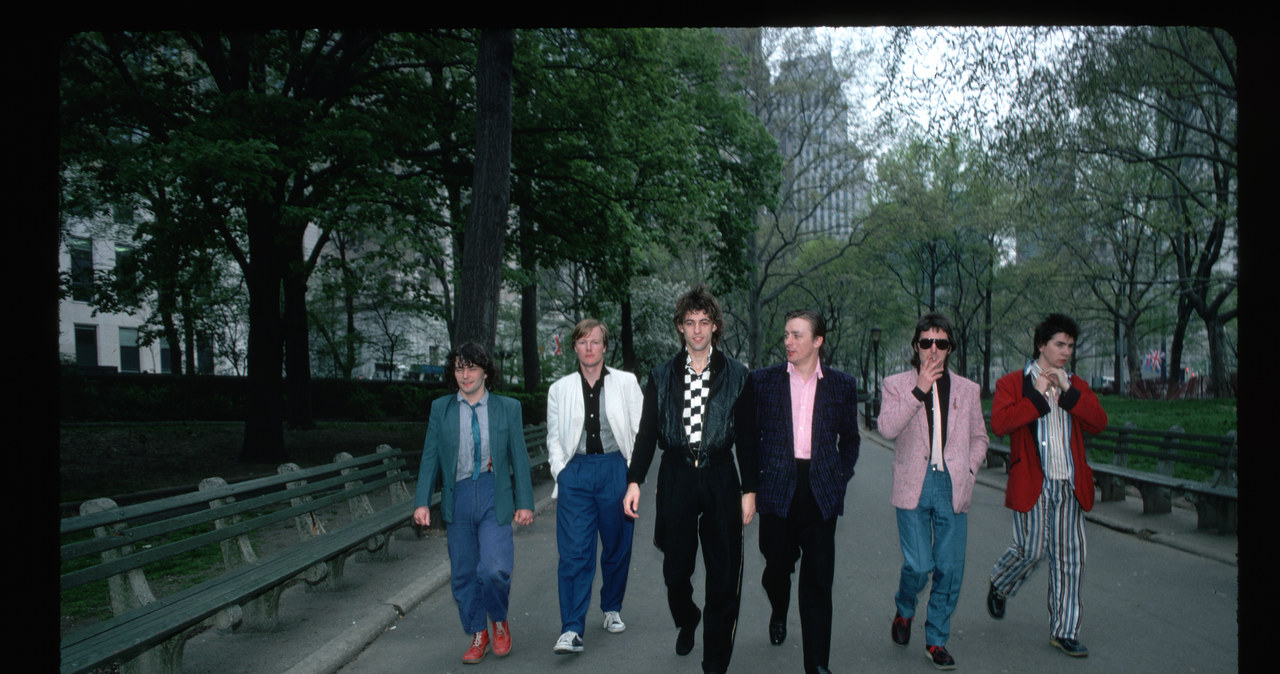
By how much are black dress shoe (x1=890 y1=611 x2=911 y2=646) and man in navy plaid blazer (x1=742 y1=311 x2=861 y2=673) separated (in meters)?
0.67

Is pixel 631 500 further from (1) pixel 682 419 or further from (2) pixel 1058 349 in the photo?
(2) pixel 1058 349

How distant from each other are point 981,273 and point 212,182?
39.8 m

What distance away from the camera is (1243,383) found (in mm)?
1890

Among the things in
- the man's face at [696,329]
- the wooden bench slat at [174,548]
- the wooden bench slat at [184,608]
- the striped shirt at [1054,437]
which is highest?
the man's face at [696,329]

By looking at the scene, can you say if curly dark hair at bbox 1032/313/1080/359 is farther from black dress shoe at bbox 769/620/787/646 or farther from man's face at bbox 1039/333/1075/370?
black dress shoe at bbox 769/620/787/646

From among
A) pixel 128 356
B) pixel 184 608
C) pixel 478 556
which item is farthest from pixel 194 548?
→ pixel 128 356

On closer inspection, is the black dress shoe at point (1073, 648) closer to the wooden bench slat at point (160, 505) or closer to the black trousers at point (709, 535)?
the black trousers at point (709, 535)

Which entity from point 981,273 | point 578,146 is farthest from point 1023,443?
point 981,273

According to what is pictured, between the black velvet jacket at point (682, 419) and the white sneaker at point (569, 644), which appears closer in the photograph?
the black velvet jacket at point (682, 419)

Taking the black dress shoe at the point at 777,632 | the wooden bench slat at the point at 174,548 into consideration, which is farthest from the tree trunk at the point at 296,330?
the black dress shoe at the point at 777,632

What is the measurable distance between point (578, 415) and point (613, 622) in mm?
1397

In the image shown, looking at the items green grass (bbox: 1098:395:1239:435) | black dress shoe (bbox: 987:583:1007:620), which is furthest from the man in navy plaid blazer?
green grass (bbox: 1098:395:1239:435)

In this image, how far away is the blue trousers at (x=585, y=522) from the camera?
17.2ft

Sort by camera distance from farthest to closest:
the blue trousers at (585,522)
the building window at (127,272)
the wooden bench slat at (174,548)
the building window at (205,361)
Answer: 1. the building window at (205,361)
2. the building window at (127,272)
3. the blue trousers at (585,522)
4. the wooden bench slat at (174,548)
